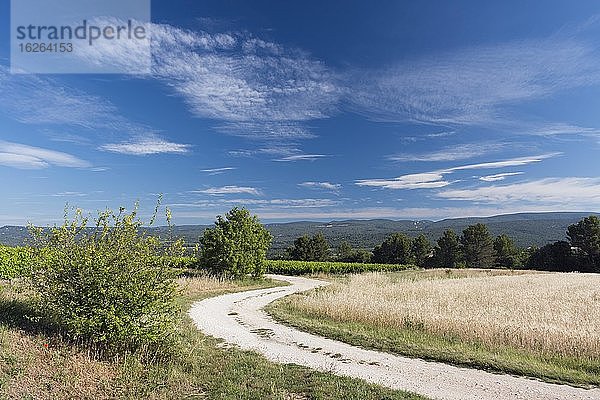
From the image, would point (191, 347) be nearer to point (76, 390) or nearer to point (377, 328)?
point (76, 390)

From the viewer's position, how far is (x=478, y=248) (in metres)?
65.1

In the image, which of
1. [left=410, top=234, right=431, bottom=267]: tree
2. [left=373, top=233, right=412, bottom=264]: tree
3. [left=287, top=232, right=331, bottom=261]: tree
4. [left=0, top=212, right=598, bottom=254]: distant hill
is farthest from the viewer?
[left=0, top=212, right=598, bottom=254]: distant hill

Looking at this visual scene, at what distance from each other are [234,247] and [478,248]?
145 ft

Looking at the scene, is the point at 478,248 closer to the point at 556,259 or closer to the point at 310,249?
the point at 556,259

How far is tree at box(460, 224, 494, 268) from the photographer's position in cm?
6475

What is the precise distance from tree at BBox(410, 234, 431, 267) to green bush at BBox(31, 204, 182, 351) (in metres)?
61.4

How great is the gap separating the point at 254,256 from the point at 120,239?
24120 millimetres

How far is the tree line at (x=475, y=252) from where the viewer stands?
5784cm

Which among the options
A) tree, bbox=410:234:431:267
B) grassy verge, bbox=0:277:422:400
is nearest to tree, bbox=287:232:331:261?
tree, bbox=410:234:431:267

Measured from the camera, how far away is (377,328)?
47.3 ft

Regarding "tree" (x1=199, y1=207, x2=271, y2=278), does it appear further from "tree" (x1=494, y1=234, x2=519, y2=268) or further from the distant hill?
the distant hill

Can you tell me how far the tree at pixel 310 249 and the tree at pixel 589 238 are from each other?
3206cm

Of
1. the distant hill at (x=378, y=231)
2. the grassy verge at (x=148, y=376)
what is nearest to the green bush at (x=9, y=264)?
the grassy verge at (x=148, y=376)

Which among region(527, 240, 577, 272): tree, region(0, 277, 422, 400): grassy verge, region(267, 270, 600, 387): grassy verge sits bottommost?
region(527, 240, 577, 272): tree
